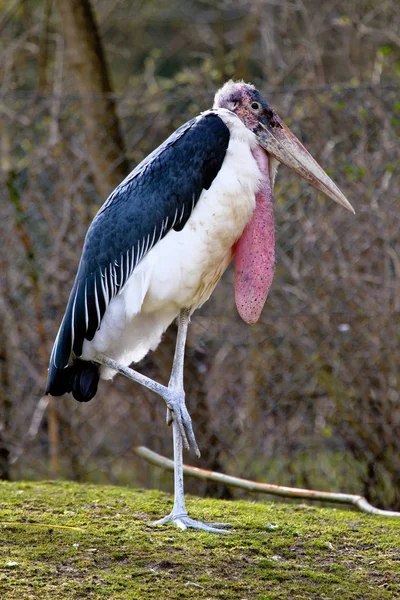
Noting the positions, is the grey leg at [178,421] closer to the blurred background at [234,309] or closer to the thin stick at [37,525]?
the thin stick at [37,525]

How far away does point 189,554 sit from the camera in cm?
354

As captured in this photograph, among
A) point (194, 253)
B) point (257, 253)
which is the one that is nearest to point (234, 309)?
point (257, 253)

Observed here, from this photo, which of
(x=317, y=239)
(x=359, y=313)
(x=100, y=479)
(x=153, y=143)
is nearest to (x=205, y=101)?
(x=153, y=143)

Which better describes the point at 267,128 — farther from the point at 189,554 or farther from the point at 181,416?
the point at 189,554

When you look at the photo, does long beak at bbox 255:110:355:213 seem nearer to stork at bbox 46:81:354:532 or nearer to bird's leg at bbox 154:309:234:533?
stork at bbox 46:81:354:532

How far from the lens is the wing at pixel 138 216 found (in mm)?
3994

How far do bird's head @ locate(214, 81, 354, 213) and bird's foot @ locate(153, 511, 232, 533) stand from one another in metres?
1.43

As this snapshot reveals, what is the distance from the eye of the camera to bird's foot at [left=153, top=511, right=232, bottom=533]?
3.86 meters

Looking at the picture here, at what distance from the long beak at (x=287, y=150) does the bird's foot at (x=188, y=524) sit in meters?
1.42

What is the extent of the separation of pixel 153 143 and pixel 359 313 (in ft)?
5.43

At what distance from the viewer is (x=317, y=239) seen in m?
5.83

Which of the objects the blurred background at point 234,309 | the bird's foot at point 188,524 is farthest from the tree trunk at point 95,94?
the bird's foot at point 188,524

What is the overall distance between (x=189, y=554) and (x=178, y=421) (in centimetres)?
67

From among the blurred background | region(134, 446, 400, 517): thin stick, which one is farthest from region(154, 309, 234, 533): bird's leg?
the blurred background
